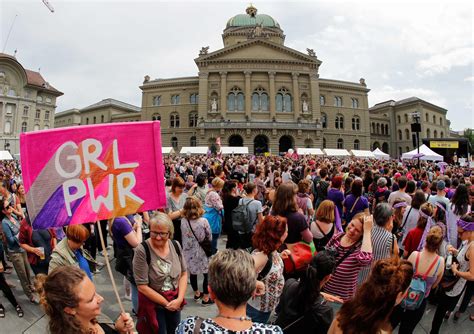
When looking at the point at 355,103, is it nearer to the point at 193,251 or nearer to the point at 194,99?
the point at 194,99

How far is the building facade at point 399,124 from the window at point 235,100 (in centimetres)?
2984

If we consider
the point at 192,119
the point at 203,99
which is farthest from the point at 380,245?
the point at 192,119

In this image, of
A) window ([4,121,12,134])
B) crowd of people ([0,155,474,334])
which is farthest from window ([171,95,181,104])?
crowd of people ([0,155,474,334])

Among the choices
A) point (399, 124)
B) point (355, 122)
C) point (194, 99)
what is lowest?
point (355, 122)

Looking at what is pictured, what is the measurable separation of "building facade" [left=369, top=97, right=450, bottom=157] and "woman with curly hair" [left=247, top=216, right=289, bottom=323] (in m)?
65.0

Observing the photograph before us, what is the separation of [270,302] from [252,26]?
65657 millimetres

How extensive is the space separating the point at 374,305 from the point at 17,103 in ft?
210

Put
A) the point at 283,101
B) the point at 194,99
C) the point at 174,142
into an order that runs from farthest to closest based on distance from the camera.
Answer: the point at 174,142, the point at 194,99, the point at 283,101

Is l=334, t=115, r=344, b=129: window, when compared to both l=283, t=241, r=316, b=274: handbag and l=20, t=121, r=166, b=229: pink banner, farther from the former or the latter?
l=20, t=121, r=166, b=229: pink banner

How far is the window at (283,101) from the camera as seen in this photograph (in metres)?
49.8

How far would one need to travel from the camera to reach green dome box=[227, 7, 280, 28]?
63250 mm

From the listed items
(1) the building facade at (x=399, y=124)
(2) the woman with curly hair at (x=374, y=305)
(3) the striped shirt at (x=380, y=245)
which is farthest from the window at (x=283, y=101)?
(2) the woman with curly hair at (x=374, y=305)

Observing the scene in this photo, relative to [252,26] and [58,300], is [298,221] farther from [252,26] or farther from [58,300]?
[252,26]

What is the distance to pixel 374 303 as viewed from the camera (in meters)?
2.16
